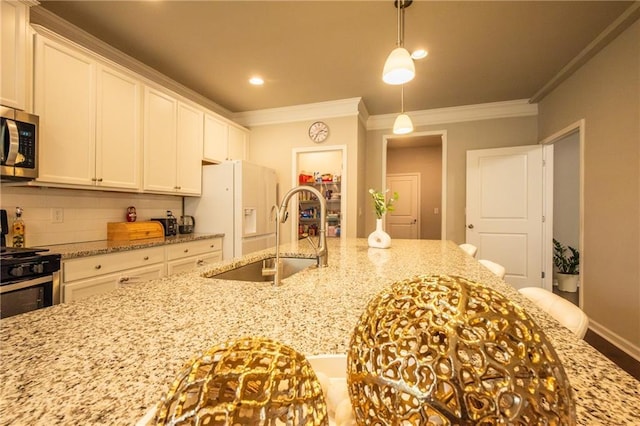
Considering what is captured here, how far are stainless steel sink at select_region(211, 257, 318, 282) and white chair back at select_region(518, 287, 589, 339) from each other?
3.51 feet

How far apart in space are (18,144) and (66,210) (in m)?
0.73

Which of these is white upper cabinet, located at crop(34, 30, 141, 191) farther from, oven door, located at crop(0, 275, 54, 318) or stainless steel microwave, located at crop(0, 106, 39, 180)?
oven door, located at crop(0, 275, 54, 318)

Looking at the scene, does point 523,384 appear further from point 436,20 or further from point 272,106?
point 272,106

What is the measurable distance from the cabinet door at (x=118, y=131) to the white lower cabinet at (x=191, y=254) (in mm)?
678

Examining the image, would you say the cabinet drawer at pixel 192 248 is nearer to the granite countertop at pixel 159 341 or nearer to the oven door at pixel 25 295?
the oven door at pixel 25 295

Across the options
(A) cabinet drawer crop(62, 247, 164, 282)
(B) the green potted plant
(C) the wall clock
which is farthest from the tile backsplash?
(B) the green potted plant

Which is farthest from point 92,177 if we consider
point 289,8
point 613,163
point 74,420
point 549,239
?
point 549,239

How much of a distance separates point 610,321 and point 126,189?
167 inches

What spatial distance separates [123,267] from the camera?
208 centimetres

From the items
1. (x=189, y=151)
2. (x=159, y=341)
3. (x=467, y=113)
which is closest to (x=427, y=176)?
(x=467, y=113)

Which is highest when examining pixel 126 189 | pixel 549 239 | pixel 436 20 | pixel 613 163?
pixel 436 20

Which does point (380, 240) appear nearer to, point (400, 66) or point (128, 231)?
point (400, 66)

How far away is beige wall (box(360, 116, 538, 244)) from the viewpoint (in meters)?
3.73

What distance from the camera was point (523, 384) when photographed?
0.21m
